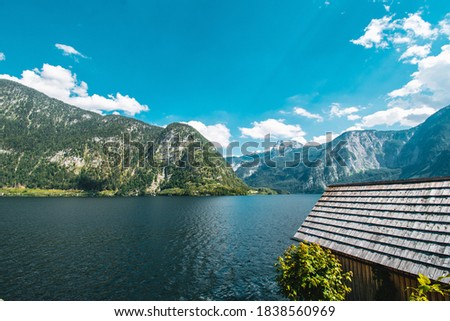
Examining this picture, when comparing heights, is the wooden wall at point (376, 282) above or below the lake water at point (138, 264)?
above

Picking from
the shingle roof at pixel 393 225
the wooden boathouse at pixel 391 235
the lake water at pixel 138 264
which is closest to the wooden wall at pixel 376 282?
the wooden boathouse at pixel 391 235

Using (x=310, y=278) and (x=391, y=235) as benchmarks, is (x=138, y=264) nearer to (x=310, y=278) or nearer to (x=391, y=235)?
(x=310, y=278)

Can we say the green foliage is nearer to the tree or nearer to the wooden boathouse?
the wooden boathouse

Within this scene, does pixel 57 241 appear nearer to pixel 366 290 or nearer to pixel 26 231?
pixel 26 231

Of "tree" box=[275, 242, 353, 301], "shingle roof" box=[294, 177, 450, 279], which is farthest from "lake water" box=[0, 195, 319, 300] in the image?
"tree" box=[275, 242, 353, 301]

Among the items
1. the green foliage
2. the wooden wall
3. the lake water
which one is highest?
the green foliage

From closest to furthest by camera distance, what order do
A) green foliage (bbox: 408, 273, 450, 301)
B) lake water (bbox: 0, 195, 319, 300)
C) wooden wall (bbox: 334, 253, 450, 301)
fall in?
green foliage (bbox: 408, 273, 450, 301) → wooden wall (bbox: 334, 253, 450, 301) → lake water (bbox: 0, 195, 319, 300)

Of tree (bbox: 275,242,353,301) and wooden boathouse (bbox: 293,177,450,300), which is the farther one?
wooden boathouse (bbox: 293,177,450,300)

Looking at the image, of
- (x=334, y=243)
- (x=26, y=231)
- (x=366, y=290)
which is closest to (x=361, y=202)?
(x=334, y=243)

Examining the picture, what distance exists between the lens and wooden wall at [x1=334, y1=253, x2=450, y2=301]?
12936 mm

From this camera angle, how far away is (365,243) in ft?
50.6

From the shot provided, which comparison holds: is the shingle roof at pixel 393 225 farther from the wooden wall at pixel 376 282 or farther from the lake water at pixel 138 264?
the lake water at pixel 138 264

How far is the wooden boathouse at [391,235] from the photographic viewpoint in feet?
40.7

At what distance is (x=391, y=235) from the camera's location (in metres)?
14.6
